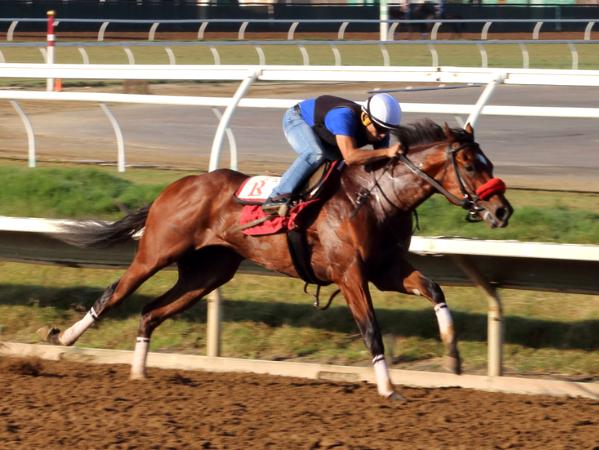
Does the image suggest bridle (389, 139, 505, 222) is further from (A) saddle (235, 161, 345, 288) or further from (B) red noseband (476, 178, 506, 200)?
(A) saddle (235, 161, 345, 288)

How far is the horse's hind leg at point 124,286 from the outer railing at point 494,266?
23.9 inches

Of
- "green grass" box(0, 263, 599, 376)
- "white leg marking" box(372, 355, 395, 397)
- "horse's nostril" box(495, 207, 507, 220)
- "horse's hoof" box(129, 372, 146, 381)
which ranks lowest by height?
"green grass" box(0, 263, 599, 376)

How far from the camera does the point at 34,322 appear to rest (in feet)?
26.2

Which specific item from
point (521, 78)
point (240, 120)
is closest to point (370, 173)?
point (521, 78)

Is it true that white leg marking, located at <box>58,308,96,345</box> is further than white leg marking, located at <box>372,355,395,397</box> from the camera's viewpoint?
Yes

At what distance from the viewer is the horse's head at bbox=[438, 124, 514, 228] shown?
538cm

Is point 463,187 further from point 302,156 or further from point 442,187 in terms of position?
point 302,156

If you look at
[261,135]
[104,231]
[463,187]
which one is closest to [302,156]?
[463,187]

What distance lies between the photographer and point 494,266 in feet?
20.8

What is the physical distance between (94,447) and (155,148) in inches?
182

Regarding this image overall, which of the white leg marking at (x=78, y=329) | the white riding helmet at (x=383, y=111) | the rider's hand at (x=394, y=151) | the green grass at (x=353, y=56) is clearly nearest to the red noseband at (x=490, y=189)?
the rider's hand at (x=394, y=151)

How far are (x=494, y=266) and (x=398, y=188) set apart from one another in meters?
0.93

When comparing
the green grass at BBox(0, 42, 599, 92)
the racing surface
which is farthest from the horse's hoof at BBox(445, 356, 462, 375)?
the green grass at BBox(0, 42, 599, 92)

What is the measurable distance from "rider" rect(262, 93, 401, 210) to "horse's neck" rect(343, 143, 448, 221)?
4.5 inches
